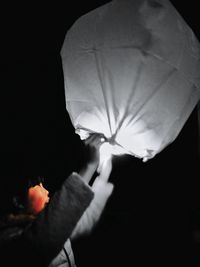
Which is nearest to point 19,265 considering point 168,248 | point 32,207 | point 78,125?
point 32,207

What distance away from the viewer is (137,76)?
162 cm

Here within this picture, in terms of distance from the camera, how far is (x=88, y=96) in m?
1.74

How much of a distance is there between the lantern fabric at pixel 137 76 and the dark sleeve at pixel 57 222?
394 millimetres

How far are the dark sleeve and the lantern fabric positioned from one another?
394mm

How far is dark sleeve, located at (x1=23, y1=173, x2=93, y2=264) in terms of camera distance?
1.54 meters

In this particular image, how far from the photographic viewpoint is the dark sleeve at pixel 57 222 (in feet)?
5.04

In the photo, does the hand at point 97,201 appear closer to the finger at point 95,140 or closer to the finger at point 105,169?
the finger at point 105,169

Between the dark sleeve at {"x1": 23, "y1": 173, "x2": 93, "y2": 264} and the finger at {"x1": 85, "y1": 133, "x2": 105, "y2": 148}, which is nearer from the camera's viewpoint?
the dark sleeve at {"x1": 23, "y1": 173, "x2": 93, "y2": 264}

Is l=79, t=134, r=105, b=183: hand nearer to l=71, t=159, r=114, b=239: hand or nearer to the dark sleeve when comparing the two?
the dark sleeve

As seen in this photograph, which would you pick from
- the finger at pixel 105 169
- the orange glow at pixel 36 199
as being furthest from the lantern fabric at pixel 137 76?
the orange glow at pixel 36 199

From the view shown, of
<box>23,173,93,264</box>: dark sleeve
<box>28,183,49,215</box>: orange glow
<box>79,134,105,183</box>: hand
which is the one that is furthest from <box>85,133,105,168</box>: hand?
<box>28,183,49,215</box>: orange glow

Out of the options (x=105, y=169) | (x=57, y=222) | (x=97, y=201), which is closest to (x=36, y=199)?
(x=97, y=201)

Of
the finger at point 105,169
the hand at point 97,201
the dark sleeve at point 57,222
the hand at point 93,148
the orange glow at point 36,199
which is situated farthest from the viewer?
the orange glow at point 36,199

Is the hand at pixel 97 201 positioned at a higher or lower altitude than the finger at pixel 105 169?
lower
